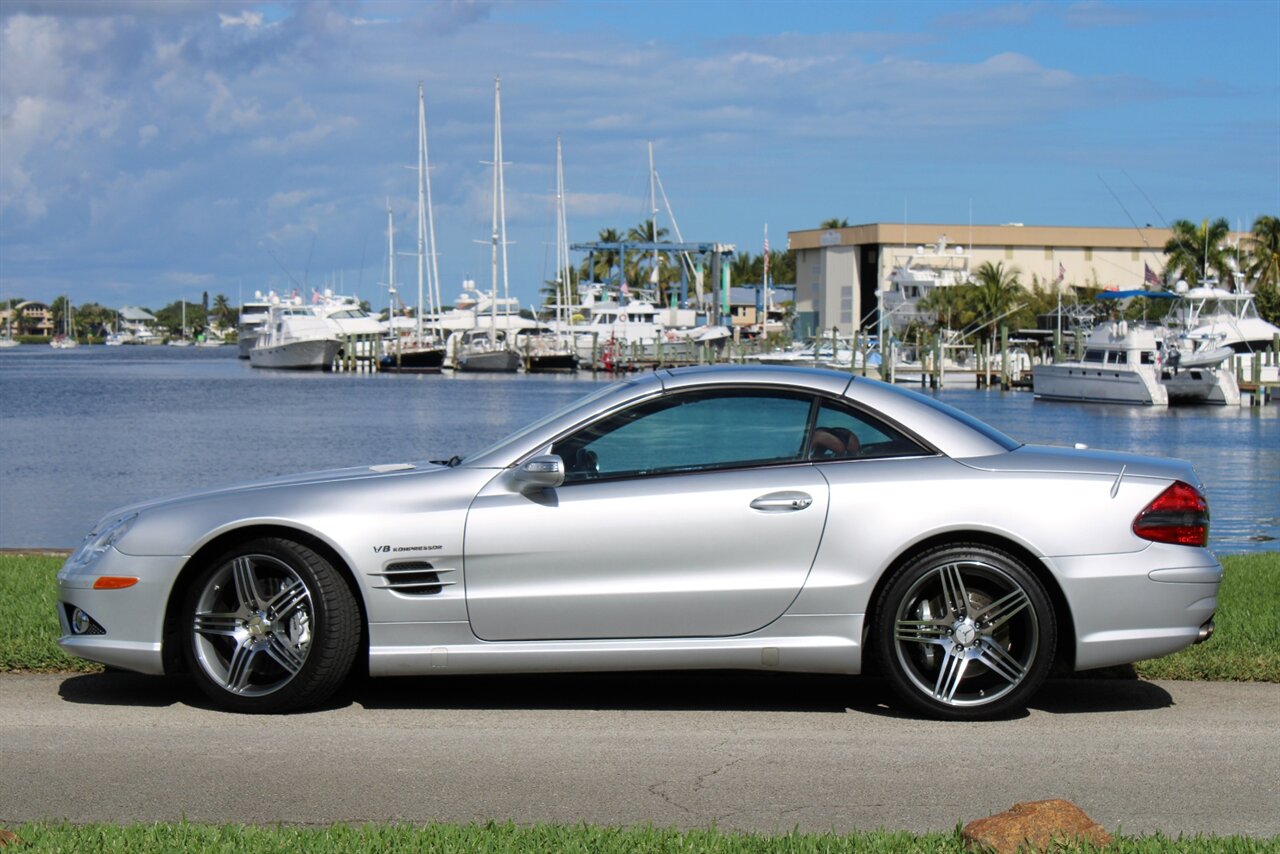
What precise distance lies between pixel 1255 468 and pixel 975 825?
103ft

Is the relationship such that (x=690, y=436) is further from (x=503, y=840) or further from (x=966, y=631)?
(x=503, y=840)

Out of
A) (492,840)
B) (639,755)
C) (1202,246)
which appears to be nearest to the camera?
(492,840)

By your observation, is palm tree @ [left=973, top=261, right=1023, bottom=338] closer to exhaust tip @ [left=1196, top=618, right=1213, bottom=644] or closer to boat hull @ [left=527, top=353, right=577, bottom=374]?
boat hull @ [left=527, top=353, right=577, bottom=374]

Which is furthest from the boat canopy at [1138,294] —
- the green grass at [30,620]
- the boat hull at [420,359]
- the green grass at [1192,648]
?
the green grass at [30,620]

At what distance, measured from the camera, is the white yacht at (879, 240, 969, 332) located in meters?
94.8

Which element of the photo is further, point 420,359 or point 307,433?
point 420,359

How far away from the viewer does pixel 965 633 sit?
6.52 meters

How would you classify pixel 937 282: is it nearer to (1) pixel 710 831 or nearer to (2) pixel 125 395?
(2) pixel 125 395

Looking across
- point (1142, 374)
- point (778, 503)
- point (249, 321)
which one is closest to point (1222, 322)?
point (1142, 374)

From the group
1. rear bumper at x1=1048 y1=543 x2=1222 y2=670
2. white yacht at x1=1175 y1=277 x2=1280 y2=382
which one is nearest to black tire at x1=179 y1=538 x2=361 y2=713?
rear bumper at x1=1048 y1=543 x2=1222 y2=670

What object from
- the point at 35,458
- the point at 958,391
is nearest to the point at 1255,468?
the point at 35,458

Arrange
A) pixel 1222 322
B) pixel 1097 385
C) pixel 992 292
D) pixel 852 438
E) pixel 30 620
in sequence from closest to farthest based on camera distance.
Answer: pixel 852 438 < pixel 30 620 < pixel 1097 385 < pixel 1222 322 < pixel 992 292

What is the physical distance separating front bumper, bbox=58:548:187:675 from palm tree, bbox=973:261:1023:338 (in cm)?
8839

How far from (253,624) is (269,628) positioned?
7 cm
